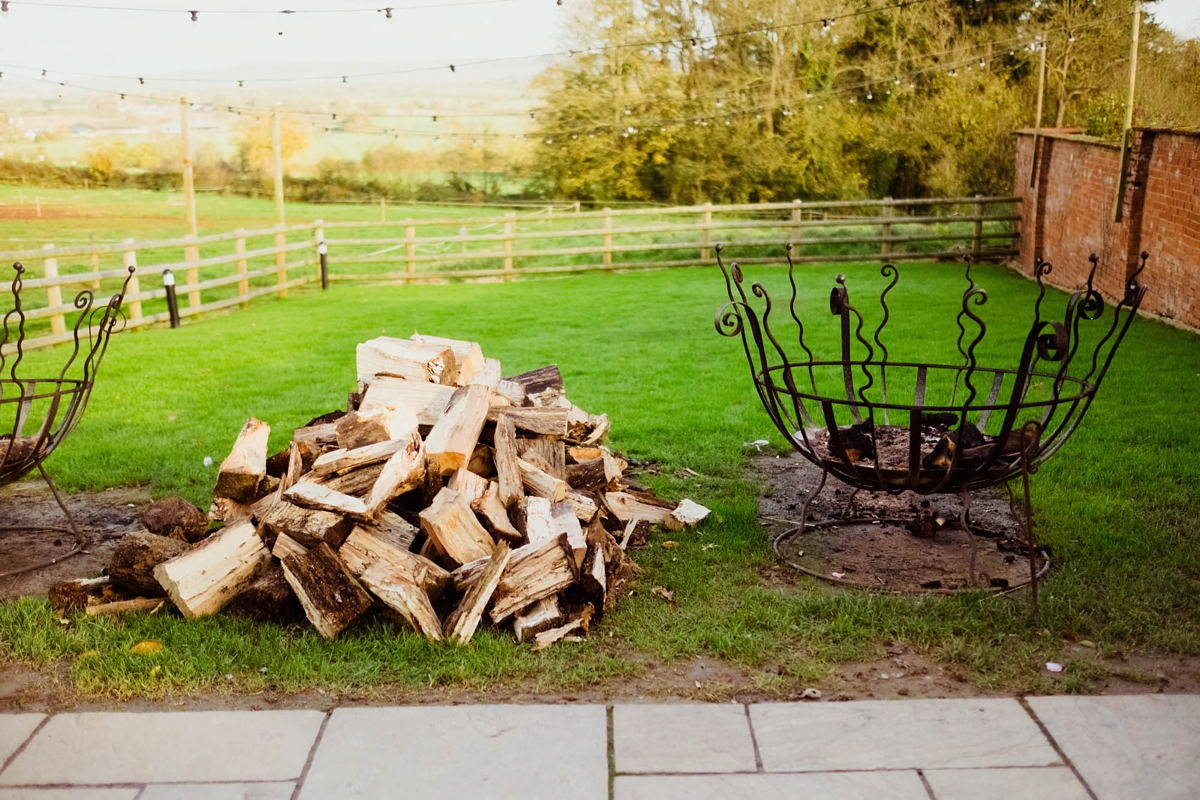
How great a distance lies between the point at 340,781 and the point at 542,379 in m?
2.69

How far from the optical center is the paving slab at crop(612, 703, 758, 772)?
235 cm

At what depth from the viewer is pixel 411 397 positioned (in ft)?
13.1

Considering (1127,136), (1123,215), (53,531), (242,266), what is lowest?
(53,531)

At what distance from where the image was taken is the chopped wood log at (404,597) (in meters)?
3.05

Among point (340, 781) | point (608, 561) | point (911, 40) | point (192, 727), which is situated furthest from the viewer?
point (911, 40)

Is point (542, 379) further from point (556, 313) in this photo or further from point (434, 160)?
point (434, 160)

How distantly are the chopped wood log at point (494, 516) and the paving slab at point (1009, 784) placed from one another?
160 cm

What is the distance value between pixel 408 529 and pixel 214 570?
64 cm

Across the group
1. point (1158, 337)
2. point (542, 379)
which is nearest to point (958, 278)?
point (1158, 337)

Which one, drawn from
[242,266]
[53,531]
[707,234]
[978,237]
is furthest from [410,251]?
[53,531]

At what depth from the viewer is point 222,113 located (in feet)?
55.5

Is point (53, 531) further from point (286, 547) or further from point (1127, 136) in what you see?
point (1127, 136)

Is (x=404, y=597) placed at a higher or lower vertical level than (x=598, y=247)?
lower

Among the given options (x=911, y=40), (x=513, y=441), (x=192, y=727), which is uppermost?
(x=911, y=40)
